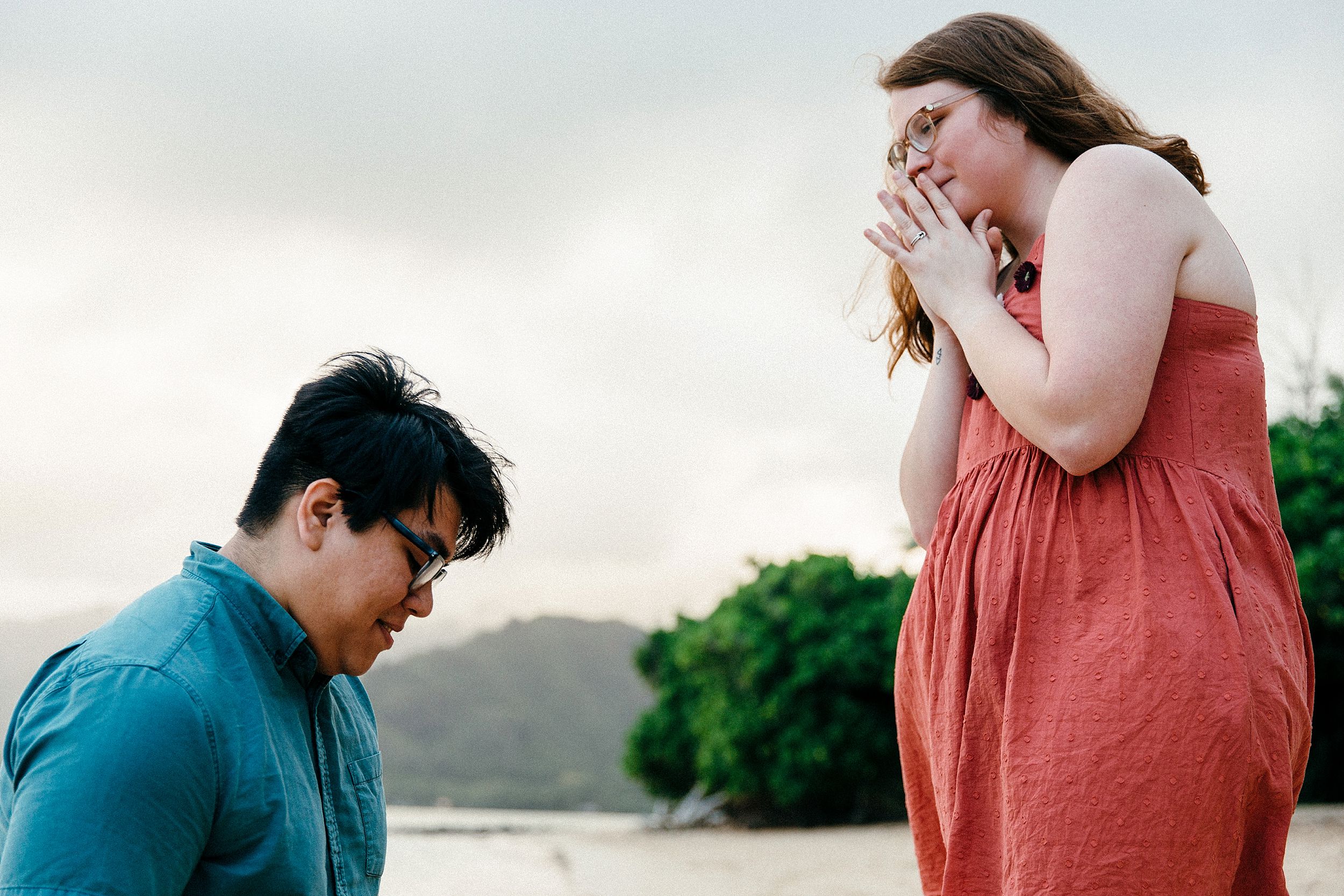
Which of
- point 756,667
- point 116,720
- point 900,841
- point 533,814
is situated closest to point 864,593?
point 756,667

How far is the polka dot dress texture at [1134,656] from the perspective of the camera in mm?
1478

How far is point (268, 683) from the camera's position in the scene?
1.71 m

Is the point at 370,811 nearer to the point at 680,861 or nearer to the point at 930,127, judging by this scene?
the point at 930,127

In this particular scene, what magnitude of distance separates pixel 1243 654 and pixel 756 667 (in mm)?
9865

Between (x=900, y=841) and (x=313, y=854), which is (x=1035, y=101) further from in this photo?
(x=900, y=841)

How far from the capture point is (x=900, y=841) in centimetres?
930

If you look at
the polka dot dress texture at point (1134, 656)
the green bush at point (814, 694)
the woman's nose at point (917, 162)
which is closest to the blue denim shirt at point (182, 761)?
the polka dot dress texture at point (1134, 656)

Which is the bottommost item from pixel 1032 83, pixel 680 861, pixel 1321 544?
pixel 680 861

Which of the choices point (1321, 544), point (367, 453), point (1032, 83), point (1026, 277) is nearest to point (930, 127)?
point (1032, 83)

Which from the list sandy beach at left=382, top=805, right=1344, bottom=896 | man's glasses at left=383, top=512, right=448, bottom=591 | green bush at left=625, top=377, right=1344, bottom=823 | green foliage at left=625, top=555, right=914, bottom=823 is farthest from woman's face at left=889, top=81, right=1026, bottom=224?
green foliage at left=625, top=555, right=914, bottom=823

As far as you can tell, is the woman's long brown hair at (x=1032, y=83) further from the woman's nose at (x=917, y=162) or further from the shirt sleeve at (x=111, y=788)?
the shirt sleeve at (x=111, y=788)

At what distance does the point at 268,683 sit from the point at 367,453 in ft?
1.29

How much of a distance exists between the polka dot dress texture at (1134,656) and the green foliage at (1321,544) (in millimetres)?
7748

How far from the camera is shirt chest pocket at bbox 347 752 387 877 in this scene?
1.96m
